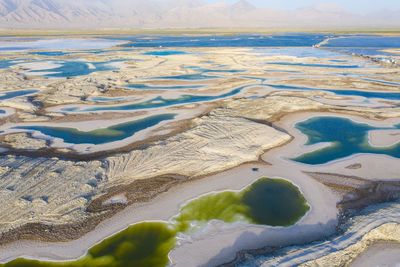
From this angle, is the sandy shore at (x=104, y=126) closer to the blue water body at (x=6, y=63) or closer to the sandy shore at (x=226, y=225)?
the sandy shore at (x=226, y=225)

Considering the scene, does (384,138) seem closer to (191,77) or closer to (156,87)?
(156,87)

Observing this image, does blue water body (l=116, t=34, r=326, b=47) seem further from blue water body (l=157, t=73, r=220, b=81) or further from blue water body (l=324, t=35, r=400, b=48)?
blue water body (l=157, t=73, r=220, b=81)

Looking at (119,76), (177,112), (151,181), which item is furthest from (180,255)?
(119,76)

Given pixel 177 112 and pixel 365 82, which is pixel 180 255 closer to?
pixel 177 112

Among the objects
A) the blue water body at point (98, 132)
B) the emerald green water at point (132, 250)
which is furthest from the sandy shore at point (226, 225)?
the blue water body at point (98, 132)

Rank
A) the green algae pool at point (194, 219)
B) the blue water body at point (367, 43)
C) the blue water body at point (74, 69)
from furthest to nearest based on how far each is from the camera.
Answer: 1. the blue water body at point (367, 43)
2. the blue water body at point (74, 69)
3. the green algae pool at point (194, 219)

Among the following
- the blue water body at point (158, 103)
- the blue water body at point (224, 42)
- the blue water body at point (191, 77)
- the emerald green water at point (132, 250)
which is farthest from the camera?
the blue water body at point (224, 42)
